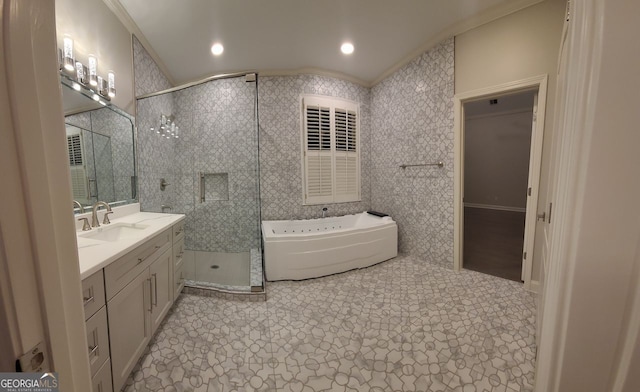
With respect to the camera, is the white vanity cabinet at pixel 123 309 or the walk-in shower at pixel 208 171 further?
the walk-in shower at pixel 208 171

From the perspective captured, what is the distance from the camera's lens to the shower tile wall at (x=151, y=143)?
7.84ft

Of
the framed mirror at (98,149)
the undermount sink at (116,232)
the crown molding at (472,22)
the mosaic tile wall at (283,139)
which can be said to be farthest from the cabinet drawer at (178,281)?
the crown molding at (472,22)

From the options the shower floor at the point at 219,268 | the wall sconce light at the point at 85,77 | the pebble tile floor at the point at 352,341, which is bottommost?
the pebble tile floor at the point at 352,341

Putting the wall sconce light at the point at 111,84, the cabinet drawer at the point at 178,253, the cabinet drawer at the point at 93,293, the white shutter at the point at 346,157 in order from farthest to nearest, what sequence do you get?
the white shutter at the point at 346,157
the cabinet drawer at the point at 178,253
the wall sconce light at the point at 111,84
the cabinet drawer at the point at 93,293

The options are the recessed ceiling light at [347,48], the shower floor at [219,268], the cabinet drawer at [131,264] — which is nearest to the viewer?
the cabinet drawer at [131,264]

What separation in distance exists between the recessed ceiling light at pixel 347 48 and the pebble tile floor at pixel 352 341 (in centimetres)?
274

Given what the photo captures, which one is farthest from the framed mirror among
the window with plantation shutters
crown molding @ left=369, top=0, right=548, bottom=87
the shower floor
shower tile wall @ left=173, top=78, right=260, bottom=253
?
crown molding @ left=369, top=0, right=548, bottom=87

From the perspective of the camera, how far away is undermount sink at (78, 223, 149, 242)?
155cm

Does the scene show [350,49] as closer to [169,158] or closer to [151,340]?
[169,158]

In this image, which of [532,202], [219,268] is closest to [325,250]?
[219,268]

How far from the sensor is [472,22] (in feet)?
7.47

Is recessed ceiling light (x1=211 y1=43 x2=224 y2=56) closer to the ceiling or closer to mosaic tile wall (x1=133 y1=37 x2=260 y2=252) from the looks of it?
the ceiling

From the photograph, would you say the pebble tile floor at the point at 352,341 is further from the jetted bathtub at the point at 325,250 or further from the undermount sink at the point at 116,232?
the undermount sink at the point at 116,232

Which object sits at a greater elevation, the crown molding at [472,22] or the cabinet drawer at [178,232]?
the crown molding at [472,22]
